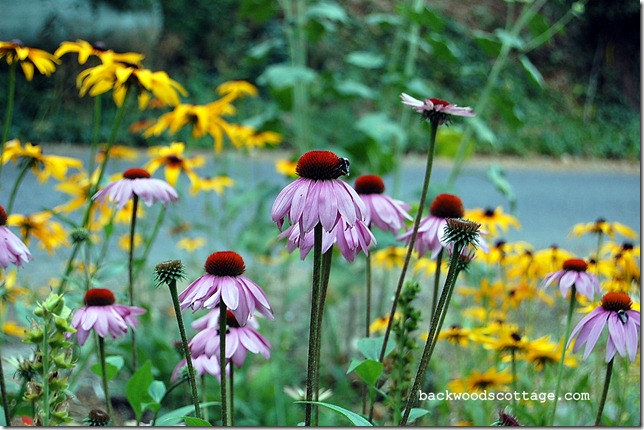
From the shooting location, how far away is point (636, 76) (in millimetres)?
1846

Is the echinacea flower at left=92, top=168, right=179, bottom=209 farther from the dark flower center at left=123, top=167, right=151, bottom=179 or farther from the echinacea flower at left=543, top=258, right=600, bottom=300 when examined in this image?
the echinacea flower at left=543, top=258, right=600, bottom=300

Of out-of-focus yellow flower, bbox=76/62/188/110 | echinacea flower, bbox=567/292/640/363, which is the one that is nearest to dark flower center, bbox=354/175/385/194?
echinacea flower, bbox=567/292/640/363

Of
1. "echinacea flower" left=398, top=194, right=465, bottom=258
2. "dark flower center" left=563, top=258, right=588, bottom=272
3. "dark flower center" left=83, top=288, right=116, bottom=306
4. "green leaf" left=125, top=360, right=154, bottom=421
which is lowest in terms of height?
"green leaf" left=125, top=360, right=154, bottom=421

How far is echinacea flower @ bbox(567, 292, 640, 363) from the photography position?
0.62 meters

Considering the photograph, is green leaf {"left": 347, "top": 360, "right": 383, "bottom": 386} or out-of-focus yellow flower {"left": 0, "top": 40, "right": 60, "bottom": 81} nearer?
green leaf {"left": 347, "top": 360, "right": 383, "bottom": 386}

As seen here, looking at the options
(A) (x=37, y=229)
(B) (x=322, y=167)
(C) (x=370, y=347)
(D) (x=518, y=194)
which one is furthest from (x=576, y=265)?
(D) (x=518, y=194)

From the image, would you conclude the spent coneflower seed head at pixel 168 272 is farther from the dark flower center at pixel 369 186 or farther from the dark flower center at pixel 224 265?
the dark flower center at pixel 369 186

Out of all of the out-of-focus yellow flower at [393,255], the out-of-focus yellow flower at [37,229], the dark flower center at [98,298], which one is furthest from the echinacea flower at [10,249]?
the out-of-focus yellow flower at [393,255]

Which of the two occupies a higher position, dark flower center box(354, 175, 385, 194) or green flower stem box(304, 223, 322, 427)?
dark flower center box(354, 175, 385, 194)

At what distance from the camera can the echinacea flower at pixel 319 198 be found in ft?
1.52

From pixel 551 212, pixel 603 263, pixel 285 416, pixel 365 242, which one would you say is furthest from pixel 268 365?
pixel 551 212

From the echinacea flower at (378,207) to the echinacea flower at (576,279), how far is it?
0.17 m

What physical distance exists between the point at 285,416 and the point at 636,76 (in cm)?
120

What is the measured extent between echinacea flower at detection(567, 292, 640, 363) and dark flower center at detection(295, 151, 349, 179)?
271 millimetres
